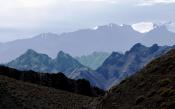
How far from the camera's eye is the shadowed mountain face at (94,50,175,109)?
6431 centimetres

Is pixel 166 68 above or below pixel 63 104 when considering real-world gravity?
above

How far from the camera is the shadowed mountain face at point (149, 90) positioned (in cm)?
6431

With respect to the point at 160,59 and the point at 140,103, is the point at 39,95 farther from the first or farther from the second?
the point at 140,103

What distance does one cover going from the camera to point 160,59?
84.9m

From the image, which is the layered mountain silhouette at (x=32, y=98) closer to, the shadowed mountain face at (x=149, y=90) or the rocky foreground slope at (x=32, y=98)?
the rocky foreground slope at (x=32, y=98)

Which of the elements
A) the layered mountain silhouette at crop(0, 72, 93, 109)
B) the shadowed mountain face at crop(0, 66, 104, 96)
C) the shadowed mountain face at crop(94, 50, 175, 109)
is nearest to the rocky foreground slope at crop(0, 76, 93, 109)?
the layered mountain silhouette at crop(0, 72, 93, 109)

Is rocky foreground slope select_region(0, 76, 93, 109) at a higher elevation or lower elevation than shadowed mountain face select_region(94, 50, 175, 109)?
lower

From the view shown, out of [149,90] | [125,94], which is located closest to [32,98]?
[125,94]

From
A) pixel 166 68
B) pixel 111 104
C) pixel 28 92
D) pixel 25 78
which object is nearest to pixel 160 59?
pixel 166 68

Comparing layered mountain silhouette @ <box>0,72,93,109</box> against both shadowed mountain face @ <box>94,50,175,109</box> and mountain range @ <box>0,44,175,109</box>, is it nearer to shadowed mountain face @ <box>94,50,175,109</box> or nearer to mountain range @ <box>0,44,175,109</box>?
mountain range @ <box>0,44,175,109</box>

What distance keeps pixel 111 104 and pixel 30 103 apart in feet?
56.6

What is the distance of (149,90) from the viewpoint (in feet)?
234

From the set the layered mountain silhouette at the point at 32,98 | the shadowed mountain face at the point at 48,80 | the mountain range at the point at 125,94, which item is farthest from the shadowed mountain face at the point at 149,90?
the shadowed mountain face at the point at 48,80

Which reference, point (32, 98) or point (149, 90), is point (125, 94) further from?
point (32, 98)
